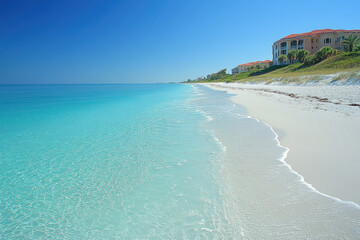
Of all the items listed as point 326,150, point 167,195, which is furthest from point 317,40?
point 167,195

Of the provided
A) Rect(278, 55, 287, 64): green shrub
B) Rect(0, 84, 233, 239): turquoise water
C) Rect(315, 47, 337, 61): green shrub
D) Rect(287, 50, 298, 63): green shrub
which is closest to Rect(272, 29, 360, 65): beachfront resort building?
Rect(278, 55, 287, 64): green shrub

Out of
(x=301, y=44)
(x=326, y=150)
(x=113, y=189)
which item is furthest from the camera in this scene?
(x=301, y=44)

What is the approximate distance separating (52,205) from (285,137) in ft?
23.3

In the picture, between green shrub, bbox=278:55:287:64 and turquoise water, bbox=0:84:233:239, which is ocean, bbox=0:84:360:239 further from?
green shrub, bbox=278:55:287:64

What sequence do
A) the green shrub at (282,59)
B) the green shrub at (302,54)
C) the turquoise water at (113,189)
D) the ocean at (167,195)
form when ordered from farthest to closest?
the green shrub at (282,59), the green shrub at (302,54), the turquoise water at (113,189), the ocean at (167,195)

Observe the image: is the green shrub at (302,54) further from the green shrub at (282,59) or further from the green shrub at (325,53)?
the green shrub at (325,53)

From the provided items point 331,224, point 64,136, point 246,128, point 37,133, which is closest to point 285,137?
point 246,128

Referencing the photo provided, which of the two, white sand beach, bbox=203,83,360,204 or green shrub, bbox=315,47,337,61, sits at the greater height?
green shrub, bbox=315,47,337,61

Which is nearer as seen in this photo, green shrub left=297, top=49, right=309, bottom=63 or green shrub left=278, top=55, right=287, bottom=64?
green shrub left=297, top=49, right=309, bottom=63

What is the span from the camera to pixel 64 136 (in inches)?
351

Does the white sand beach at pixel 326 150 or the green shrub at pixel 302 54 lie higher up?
the green shrub at pixel 302 54

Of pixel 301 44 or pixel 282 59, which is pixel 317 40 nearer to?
pixel 301 44

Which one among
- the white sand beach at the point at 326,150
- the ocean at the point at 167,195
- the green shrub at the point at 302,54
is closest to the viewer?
the ocean at the point at 167,195

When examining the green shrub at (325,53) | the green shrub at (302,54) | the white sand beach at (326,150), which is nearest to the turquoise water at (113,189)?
the white sand beach at (326,150)
